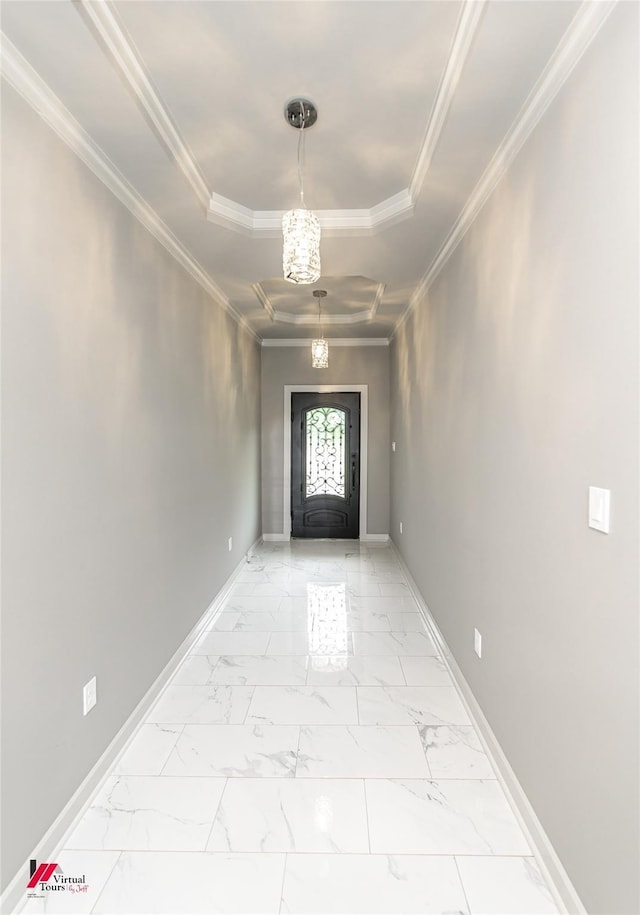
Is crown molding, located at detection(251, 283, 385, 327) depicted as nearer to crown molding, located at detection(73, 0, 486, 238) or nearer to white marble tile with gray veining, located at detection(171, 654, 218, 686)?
crown molding, located at detection(73, 0, 486, 238)

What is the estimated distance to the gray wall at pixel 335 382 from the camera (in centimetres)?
635

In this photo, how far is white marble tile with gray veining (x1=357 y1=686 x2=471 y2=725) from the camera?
249 centimetres

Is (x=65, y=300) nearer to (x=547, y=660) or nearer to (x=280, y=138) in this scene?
(x=280, y=138)

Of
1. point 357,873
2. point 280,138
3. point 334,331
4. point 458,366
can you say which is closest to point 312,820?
point 357,873

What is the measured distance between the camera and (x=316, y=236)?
1974 millimetres

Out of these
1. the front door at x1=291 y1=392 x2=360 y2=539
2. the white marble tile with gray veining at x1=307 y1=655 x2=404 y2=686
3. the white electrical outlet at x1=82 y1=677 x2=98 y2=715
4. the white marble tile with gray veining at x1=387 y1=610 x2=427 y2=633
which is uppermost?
the front door at x1=291 y1=392 x2=360 y2=539

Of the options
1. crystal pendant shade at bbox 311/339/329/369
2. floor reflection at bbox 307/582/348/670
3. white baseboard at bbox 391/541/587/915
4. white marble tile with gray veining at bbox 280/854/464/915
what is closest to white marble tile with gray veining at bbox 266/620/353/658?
floor reflection at bbox 307/582/348/670

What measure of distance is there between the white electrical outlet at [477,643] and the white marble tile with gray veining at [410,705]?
0.34 m

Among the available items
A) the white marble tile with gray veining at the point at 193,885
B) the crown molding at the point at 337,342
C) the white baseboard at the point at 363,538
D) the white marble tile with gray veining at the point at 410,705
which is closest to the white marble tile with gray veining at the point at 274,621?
→ the white marble tile with gray veining at the point at 410,705

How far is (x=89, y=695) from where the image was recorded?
200cm

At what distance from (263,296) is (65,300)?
285cm

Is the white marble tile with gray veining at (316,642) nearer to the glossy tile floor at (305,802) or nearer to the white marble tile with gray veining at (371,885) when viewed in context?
the glossy tile floor at (305,802)

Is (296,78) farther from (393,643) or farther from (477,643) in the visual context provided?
(393,643)

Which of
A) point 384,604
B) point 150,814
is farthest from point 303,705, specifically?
point 384,604
